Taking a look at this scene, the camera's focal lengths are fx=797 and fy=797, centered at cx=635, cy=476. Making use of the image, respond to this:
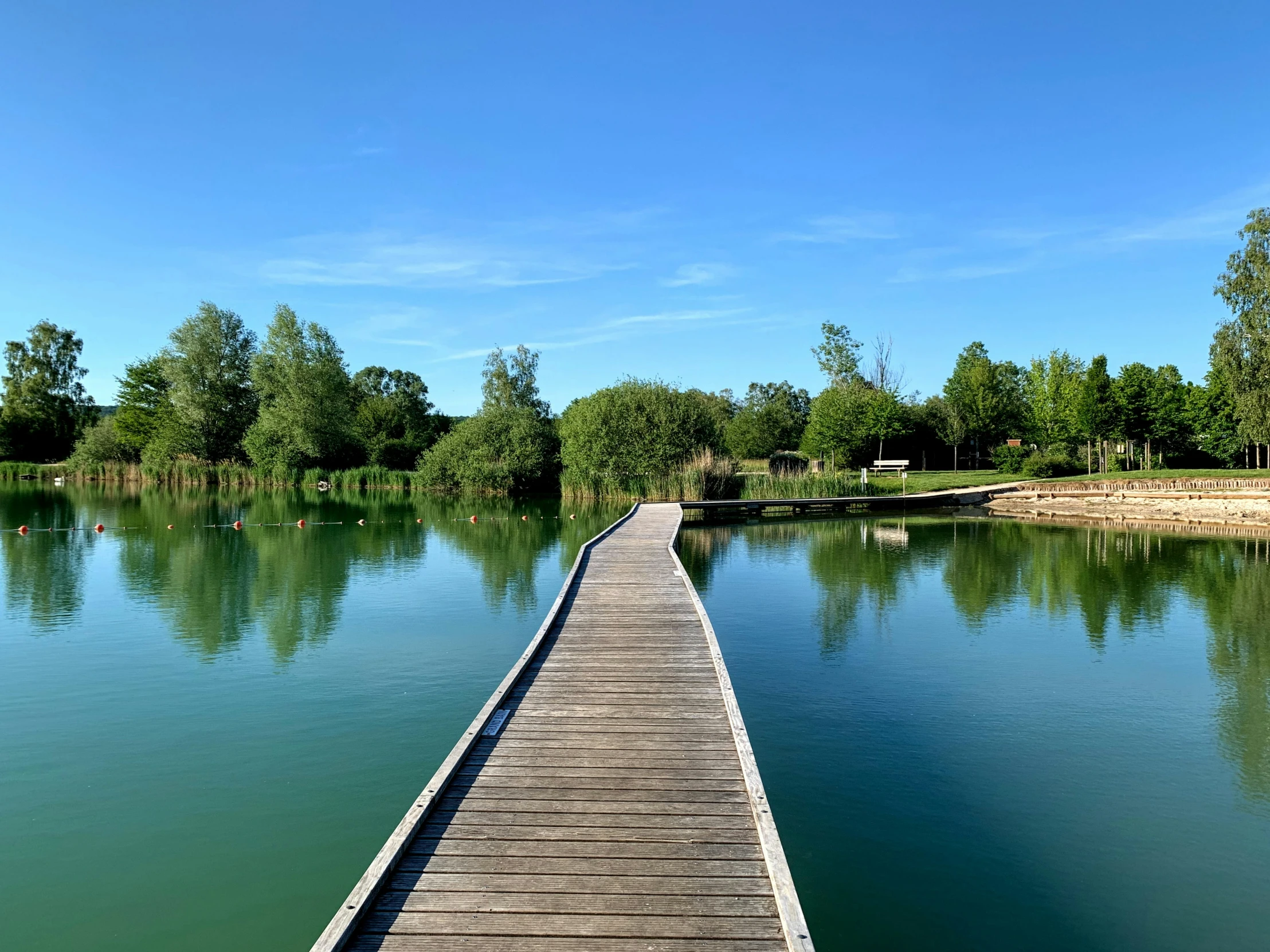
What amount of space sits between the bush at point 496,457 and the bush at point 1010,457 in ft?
76.2

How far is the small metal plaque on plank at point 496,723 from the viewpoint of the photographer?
5523 millimetres

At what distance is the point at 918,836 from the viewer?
5.26 m

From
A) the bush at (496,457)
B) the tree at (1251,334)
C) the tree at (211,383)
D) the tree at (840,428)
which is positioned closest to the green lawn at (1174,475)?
the tree at (1251,334)

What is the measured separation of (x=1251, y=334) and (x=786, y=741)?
112 feet

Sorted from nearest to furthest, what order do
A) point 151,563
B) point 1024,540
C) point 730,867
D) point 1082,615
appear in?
point 730,867
point 1082,615
point 151,563
point 1024,540

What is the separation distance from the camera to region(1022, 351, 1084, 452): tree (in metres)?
39.9

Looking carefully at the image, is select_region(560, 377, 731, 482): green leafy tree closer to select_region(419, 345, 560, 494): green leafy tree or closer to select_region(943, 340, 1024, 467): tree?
select_region(419, 345, 560, 494): green leafy tree

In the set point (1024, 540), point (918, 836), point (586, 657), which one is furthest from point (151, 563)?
point (1024, 540)

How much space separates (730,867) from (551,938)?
0.96 metres

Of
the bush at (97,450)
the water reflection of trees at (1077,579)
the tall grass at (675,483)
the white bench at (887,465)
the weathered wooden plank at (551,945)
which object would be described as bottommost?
the water reflection of trees at (1077,579)

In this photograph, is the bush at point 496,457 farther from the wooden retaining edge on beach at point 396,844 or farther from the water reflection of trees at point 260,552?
the wooden retaining edge on beach at point 396,844

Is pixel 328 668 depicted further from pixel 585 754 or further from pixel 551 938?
pixel 551 938

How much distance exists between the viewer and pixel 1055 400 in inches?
1671

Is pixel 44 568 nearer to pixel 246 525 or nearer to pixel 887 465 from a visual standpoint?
pixel 246 525
